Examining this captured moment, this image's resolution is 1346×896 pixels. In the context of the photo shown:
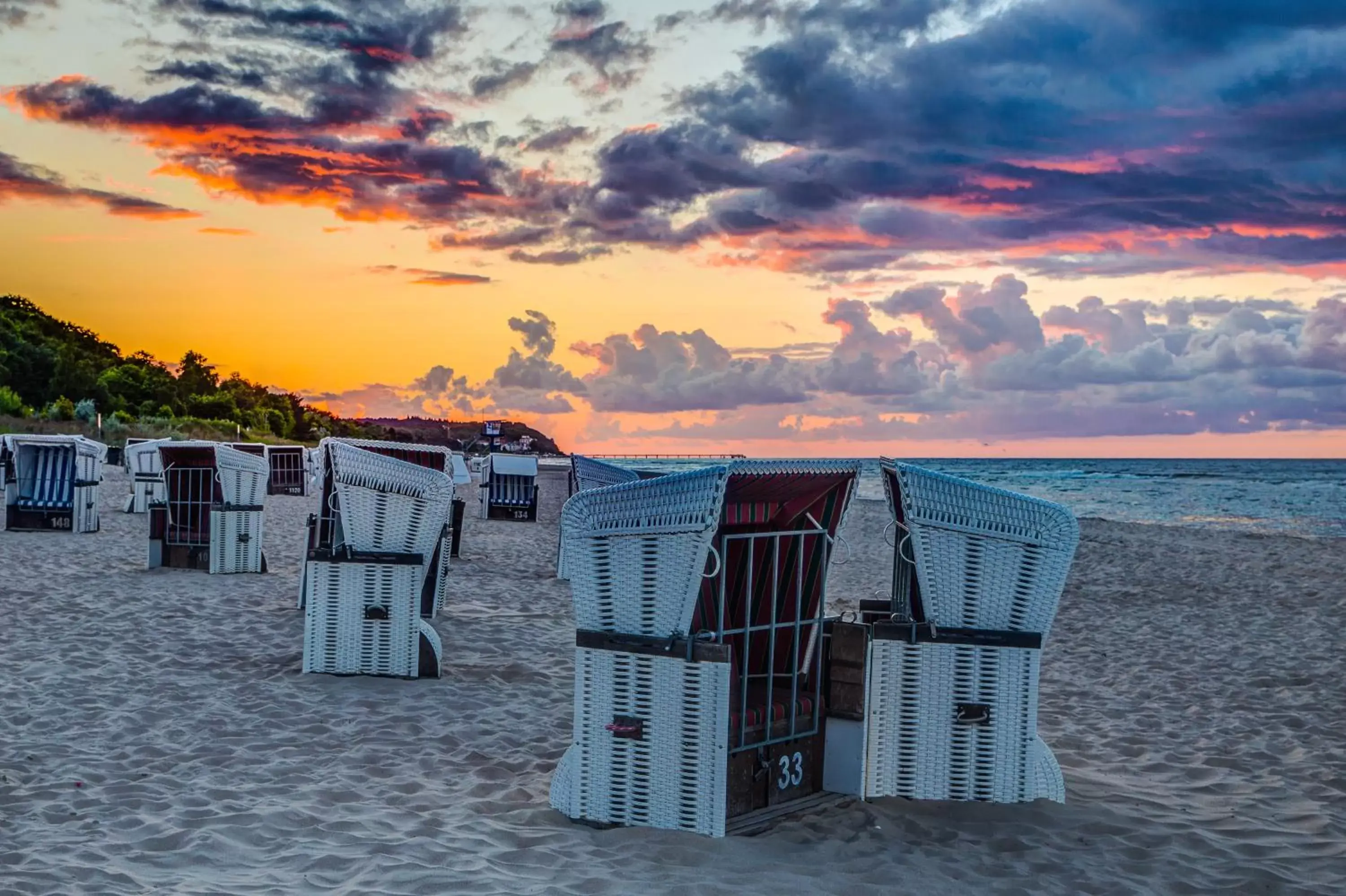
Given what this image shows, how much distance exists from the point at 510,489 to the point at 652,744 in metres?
19.3

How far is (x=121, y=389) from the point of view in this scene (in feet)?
220

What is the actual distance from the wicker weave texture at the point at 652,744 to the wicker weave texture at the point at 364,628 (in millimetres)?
3019

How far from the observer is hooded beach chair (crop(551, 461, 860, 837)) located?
4.34 meters

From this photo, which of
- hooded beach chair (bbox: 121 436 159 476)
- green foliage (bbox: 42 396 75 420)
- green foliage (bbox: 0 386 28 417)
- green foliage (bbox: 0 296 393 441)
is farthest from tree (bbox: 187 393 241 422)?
hooded beach chair (bbox: 121 436 159 476)

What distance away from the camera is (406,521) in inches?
289

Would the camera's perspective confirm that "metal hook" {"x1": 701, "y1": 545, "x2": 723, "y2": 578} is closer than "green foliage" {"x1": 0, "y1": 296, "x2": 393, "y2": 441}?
Yes

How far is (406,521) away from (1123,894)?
4.80 meters

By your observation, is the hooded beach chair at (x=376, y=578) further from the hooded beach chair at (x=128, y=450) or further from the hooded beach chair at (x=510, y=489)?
the hooded beach chair at (x=510, y=489)

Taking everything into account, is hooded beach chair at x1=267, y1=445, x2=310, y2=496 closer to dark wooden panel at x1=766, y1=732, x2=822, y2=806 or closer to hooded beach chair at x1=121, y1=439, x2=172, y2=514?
hooded beach chair at x1=121, y1=439, x2=172, y2=514

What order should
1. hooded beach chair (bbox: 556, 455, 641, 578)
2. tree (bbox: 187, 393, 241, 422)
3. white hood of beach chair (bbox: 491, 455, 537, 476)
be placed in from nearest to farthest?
hooded beach chair (bbox: 556, 455, 641, 578) < white hood of beach chair (bbox: 491, 455, 537, 476) < tree (bbox: 187, 393, 241, 422)

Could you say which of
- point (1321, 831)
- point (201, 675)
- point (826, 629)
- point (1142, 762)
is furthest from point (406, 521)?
point (1321, 831)

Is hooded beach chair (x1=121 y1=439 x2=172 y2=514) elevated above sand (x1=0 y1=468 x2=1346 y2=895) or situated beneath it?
elevated above

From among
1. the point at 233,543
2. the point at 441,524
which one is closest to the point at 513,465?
the point at 233,543

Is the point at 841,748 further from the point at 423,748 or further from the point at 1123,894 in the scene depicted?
the point at 423,748
